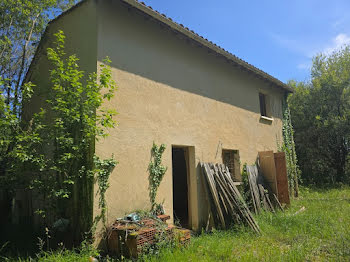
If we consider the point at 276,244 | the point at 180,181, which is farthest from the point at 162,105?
the point at 180,181

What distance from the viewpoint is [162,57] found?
6.30m

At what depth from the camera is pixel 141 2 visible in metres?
5.39

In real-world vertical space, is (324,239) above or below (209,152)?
below

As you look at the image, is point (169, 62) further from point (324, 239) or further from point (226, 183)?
point (324, 239)

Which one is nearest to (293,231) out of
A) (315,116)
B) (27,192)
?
(27,192)

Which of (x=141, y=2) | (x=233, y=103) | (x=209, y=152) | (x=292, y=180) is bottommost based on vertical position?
(x=292, y=180)

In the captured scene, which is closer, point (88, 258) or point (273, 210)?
point (88, 258)

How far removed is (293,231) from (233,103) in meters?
4.38

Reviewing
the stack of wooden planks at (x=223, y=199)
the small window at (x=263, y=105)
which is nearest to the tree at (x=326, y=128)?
the small window at (x=263, y=105)

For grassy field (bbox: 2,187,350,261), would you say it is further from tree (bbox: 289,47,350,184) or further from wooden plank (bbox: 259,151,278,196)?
tree (bbox: 289,47,350,184)

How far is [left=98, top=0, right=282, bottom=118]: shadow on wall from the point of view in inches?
Result: 209

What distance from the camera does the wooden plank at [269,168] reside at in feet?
28.0

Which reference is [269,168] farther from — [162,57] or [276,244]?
[162,57]

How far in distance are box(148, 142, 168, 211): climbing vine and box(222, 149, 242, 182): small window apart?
3.16 m
